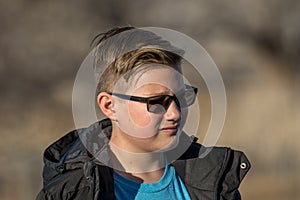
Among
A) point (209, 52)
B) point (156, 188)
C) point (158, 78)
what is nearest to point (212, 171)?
point (156, 188)

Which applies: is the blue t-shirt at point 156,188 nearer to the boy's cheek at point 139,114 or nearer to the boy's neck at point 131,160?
the boy's neck at point 131,160

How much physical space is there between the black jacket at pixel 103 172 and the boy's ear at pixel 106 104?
7 centimetres

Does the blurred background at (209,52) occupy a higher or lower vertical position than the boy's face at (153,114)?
higher

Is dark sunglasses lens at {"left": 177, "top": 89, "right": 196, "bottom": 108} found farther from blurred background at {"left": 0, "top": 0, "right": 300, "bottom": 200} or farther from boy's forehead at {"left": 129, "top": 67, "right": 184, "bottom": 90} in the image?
blurred background at {"left": 0, "top": 0, "right": 300, "bottom": 200}

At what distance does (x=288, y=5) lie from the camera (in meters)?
6.41

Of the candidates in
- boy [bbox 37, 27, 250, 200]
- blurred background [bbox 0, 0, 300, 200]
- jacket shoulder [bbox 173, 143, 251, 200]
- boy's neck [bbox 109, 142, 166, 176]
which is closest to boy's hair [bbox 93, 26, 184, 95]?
boy [bbox 37, 27, 250, 200]

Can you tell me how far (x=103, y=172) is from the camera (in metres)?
1.69

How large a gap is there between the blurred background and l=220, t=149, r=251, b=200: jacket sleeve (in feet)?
9.98

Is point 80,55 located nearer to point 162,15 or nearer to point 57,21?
point 57,21

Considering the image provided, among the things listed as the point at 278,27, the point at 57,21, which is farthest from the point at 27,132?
the point at 278,27

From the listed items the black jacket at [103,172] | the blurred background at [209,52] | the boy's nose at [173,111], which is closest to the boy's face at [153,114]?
the boy's nose at [173,111]

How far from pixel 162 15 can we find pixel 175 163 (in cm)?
444

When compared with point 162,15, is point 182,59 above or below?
below

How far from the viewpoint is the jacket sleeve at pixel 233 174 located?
5.96 ft
